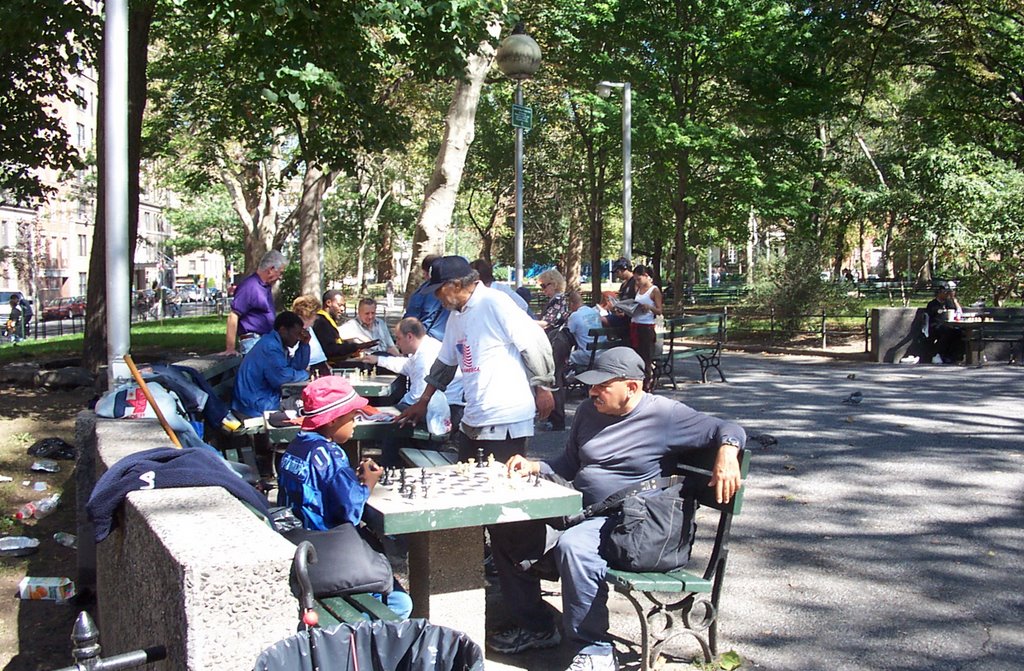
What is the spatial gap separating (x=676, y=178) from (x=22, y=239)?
46.1 metres

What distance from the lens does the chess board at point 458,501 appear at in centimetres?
400

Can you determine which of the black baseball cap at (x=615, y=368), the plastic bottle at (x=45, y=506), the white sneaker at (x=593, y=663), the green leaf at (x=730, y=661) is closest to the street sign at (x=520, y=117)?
the plastic bottle at (x=45, y=506)

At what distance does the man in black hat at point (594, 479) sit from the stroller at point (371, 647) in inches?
66.4

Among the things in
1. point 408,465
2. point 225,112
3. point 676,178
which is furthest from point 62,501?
point 676,178

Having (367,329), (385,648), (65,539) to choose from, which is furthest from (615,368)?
(367,329)

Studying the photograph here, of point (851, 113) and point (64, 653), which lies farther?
point (851, 113)

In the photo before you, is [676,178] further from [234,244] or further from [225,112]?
[234,244]

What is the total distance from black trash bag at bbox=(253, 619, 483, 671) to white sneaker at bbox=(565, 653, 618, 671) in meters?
1.67

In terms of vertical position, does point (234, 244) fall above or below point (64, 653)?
above

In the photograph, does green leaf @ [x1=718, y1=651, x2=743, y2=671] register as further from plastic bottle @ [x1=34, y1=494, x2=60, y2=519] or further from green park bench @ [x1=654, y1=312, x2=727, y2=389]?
green park bench @ [x1=654, y1=312, x2=727, y2=389]

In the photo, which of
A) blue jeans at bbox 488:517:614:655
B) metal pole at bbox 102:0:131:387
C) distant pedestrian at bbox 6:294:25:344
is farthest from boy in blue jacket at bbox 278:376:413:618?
distant pedestrian at bbox 6:294:25:344

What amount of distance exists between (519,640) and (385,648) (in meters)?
2.27

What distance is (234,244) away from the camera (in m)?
63.6

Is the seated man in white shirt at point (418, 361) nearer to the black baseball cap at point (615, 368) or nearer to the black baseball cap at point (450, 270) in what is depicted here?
the black baseball cap at point (450, 270)
